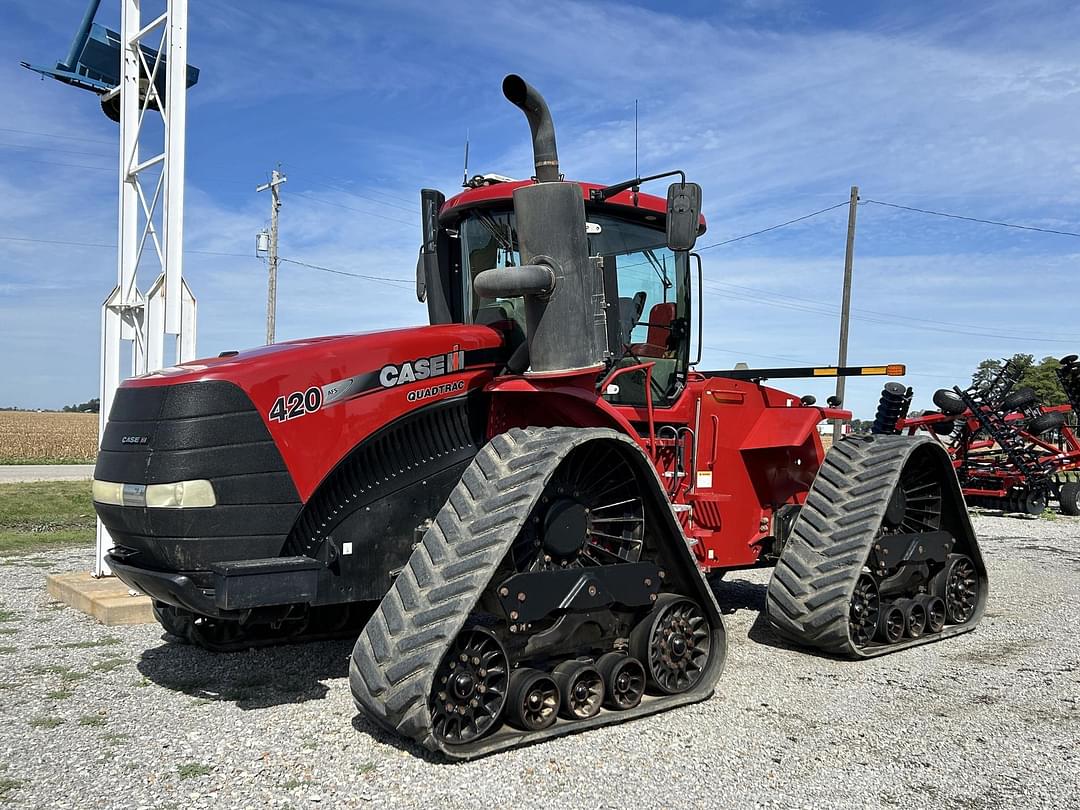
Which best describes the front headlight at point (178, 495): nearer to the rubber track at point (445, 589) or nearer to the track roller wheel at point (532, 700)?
the rubber track at point (445, 589)

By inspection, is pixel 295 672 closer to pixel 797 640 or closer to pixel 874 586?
pixel 797 640

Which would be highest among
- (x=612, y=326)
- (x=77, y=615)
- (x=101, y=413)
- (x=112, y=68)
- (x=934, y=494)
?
(x=112, y=68)

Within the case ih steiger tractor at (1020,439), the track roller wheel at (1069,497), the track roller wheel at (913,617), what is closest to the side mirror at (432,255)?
the track roller wheel at (913,617)

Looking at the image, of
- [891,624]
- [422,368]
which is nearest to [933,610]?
[891,624]

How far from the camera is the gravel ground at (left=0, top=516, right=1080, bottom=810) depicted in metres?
4.16

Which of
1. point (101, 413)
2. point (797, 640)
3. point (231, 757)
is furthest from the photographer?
point (101, 413)

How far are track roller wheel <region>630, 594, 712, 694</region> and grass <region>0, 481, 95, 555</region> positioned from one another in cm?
858

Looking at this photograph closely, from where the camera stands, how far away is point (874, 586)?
6.91m

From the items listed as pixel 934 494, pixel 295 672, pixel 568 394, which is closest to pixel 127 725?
pixel 295 672

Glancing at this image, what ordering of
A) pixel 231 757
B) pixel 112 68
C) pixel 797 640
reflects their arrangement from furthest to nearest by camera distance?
1. pixel 112 68
2. pixel 797 640
3. pixel 231 757

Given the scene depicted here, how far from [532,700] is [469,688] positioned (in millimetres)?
426

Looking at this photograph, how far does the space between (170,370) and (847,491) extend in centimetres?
466

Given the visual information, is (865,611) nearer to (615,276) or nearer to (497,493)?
(615,276)

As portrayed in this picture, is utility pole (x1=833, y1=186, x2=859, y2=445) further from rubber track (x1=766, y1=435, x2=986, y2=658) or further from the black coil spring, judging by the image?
rubber track (x1=766, y1=435, x2=986, y2=658)
